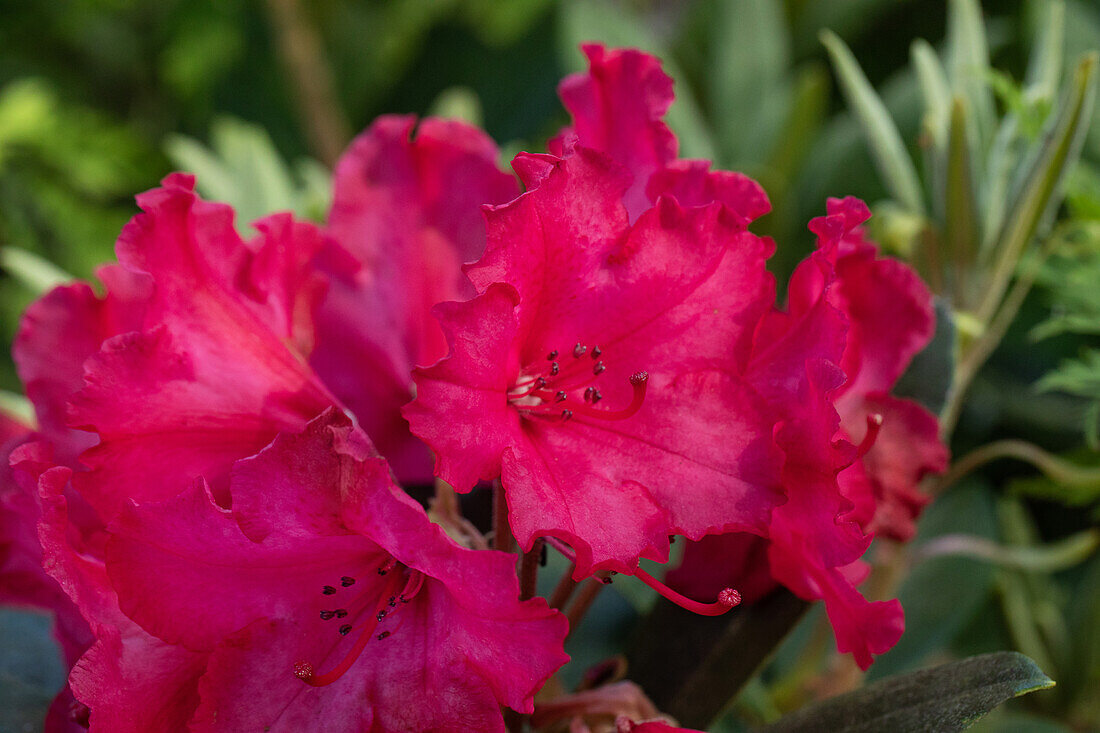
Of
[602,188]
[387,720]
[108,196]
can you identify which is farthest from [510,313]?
[108,196]

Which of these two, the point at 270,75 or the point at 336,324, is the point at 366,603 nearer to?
the point at 336,324

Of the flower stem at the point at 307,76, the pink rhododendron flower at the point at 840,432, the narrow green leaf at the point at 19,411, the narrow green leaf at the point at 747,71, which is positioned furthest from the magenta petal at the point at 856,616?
the flower stem at the point at 307,76

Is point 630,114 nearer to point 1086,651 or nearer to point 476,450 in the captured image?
point 476,450

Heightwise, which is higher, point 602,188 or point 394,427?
point 602,188

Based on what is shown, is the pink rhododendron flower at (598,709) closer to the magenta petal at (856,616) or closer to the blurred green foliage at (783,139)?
the magenta petal at (856,616)

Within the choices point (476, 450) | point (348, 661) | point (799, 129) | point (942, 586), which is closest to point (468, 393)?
point (476, 450)

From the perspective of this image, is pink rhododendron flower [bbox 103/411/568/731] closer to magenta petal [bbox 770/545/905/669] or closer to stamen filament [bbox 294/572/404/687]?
stamen filament [bbox 294/572/404/687]
